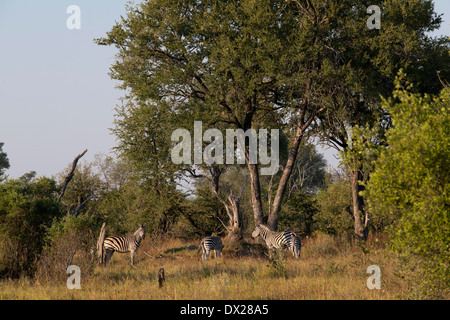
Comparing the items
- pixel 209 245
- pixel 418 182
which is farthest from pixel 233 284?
pixel 209 245

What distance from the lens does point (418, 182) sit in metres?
8.82

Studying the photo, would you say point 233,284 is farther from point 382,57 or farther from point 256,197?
point 382,57

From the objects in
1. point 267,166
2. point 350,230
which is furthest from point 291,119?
point 267,166

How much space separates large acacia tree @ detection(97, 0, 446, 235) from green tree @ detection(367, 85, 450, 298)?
11.7 meters

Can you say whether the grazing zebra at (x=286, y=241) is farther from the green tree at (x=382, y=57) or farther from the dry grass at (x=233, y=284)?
the green tree at (x=382, y=57)

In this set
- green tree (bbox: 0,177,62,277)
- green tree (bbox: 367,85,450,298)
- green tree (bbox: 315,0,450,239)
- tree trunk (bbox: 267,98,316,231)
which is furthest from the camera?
tree trunk (bbox: 267,98,316,231)

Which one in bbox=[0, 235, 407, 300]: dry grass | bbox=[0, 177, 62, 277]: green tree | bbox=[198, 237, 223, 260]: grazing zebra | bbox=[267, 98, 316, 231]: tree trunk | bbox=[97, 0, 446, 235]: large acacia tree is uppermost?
bbox=[97, 0, 446, 235]: large acacia tree

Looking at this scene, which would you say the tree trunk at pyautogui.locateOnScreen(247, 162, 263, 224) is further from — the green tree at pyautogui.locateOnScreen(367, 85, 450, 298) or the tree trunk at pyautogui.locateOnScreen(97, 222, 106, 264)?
the green tree at pyautogui.locateOnScreen(367, 85, 450, 298)

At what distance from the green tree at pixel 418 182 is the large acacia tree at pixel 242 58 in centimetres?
1169

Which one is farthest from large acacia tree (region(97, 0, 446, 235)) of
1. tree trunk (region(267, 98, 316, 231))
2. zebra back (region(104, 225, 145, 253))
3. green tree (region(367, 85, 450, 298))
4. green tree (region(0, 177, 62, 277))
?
green tree (region(367, 85, 450, 298))

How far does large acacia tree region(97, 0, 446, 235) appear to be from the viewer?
2103 centimetres

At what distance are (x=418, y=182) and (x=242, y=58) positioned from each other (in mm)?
14093
